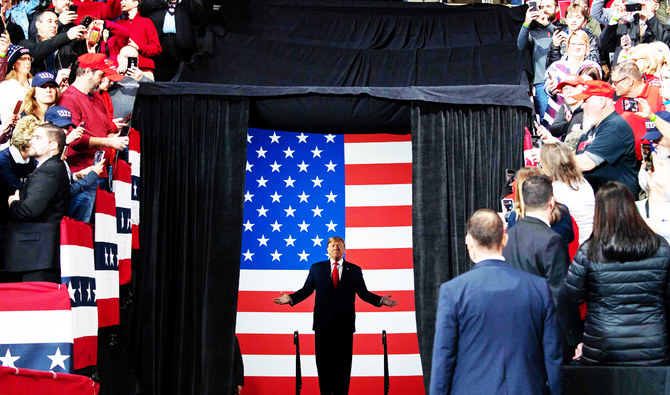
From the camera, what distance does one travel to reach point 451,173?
22.6ft

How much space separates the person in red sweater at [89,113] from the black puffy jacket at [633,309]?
3466mm

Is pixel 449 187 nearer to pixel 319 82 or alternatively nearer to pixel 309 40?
pixel 319 82

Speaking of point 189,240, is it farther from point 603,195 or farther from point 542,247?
point 603,195

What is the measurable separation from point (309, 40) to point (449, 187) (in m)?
1.99

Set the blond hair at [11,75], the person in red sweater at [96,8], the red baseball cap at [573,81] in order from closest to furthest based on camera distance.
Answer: the red baseball cap at [573,81]
the blond hair at [11,75]
the person in red sweater at [96,8]

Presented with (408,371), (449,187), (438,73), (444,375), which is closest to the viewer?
(444,375)

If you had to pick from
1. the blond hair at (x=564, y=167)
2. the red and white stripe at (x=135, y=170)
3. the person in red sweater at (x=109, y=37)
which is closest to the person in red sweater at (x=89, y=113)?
the red and white stripe at (x=135, y=170)

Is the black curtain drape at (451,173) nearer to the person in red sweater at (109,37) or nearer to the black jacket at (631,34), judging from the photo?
the black jacket at (631,34)

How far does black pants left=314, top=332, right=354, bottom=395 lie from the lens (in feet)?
22.6

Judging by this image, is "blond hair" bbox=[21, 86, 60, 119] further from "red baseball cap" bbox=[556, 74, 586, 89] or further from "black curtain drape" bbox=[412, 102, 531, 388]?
"red baseball cap" bbox=[556, 74, 586, 89]

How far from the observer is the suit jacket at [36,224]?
4.41 meters

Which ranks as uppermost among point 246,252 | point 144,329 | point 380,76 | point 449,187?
point 380,76

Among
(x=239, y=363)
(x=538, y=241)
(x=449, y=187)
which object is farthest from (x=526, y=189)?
(x=239, y=363)

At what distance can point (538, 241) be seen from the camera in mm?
3477
